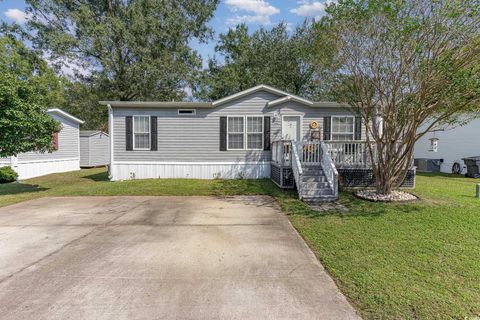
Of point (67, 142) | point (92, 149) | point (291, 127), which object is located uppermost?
point (291, 127)

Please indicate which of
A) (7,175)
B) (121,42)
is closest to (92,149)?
(7,175)

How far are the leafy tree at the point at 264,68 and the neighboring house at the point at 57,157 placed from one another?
30.4ft

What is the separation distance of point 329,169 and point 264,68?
16570mm

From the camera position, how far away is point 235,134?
11.5m

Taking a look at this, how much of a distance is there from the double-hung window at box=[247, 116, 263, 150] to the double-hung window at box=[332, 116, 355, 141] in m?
3.06

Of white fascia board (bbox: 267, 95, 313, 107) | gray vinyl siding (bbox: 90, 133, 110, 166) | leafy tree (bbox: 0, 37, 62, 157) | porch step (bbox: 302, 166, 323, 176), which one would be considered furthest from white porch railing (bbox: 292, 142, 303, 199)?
gray vinyl siding (bbox: 90, 133, 110, 166)

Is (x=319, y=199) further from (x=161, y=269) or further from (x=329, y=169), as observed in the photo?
(x=161, y=269)

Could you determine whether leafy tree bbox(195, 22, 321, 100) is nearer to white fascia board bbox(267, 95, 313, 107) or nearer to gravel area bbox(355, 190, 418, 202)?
white fascia board bbox(267, 95, 313, 107)

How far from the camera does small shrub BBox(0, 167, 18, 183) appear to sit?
1166cm

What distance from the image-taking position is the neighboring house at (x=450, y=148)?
49.4 ft

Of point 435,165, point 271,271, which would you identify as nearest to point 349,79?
point 271,271

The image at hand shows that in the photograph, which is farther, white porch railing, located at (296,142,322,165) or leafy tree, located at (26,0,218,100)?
leafy tree, located at (26,0,218,100)

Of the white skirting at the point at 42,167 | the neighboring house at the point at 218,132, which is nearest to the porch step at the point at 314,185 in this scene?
the neighboring house at the point at 218,132

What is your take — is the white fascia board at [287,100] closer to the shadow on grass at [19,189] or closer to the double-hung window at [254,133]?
the double-hung window at [254,133]
